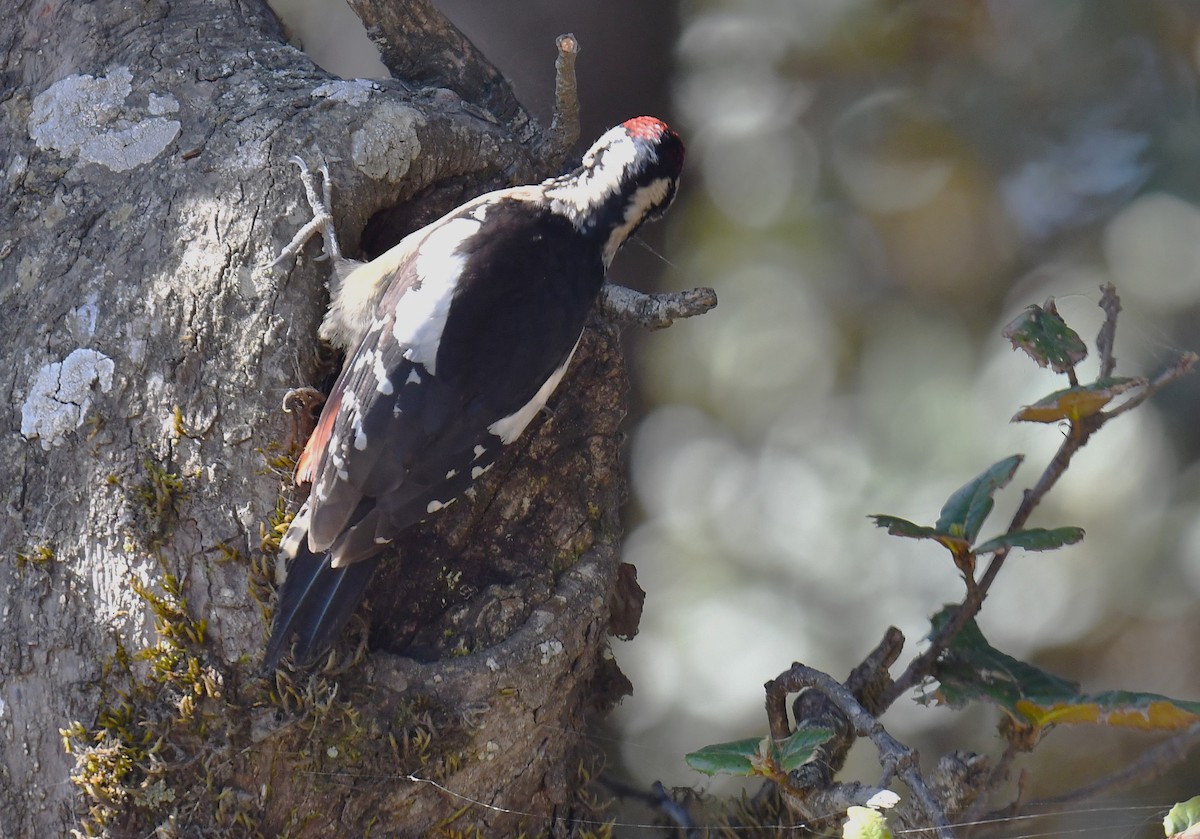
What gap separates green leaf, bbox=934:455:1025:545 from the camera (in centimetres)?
166

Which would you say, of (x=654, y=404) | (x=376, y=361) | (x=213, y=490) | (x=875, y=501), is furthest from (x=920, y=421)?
(x=213, y=490)

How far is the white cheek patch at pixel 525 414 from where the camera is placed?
1.77 meters

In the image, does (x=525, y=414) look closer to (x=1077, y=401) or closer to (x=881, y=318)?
(x=1077, y=401)

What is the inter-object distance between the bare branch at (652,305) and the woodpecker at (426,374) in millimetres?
55

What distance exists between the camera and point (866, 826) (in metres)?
1.15

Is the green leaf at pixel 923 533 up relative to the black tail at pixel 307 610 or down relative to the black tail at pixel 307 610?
down

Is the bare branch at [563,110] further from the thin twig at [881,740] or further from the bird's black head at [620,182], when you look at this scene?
the thin twig at [881,740]

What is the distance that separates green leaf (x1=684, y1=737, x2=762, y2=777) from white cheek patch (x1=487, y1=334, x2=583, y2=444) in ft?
2.06

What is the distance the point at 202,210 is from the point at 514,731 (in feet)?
3.47

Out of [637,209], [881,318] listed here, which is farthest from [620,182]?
[881,318]

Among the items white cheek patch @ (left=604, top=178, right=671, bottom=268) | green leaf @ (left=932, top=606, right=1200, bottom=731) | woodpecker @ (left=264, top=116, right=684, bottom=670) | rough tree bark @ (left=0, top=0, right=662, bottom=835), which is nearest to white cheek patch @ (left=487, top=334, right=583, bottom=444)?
woodpecker @ (left=264, top=116, right=684, bottom=670)

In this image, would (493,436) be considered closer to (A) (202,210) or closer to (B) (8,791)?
(A) (202,210)

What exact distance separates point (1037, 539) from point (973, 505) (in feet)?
0.46

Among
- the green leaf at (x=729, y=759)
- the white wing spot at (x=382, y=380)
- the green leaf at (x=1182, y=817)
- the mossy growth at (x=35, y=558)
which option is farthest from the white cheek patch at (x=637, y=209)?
the green leaf at (x=1182, y=817)
